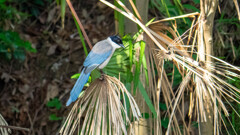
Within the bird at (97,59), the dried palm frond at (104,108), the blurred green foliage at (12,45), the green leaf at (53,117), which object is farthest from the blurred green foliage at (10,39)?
the dried palm frond at (104,108)

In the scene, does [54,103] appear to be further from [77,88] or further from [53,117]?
[77,88]

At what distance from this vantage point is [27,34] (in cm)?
445

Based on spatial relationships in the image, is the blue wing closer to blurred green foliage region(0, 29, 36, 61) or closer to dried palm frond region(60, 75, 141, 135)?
dried palm frond region(60, 75, 141, 135)

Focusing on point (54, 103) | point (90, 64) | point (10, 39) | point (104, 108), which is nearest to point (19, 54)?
point (10, 39)

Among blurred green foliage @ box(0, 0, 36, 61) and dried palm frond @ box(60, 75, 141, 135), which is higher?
blurred green foliage @ box(0, 0, 36, 61)

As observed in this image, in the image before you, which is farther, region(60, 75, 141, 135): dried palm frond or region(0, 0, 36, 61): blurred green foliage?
region(0, 0, 36, 61): blurred green foliage

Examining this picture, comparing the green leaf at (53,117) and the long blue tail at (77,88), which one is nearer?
the long blue tail at (77,88)

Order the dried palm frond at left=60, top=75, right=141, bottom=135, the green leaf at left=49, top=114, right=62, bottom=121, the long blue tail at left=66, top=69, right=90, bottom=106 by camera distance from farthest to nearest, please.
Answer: the green leaf at left=49, top=114, right=62, bottom=121
the long blue tail at left=66, top=69, right=90, bottom=106
the dried palm frond at left=60, top=75, right=141, bottom=135

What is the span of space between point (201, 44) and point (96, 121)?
644 millimetres

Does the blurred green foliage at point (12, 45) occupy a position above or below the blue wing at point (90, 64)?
above

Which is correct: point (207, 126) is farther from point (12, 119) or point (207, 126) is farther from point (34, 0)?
point (34, 0)

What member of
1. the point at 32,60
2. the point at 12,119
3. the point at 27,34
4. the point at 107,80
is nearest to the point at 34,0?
the point at 27,34

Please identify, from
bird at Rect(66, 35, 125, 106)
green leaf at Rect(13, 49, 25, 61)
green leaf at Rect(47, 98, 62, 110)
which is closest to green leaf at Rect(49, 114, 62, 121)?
green leaf at Rect(47, 98, 62, 110)

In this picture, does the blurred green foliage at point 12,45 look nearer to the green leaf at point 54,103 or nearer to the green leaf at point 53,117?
the green leaf at point 54,103
